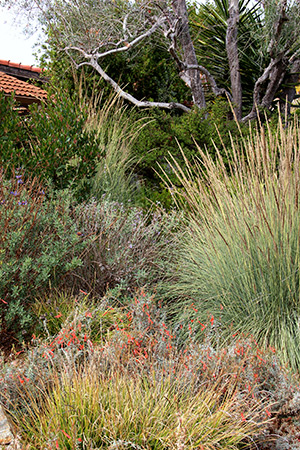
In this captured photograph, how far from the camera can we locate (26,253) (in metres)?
3.40

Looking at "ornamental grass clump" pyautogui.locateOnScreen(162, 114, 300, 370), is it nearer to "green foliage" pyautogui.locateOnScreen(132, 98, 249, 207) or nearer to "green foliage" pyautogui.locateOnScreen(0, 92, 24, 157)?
"green foliage" pyautogui.locateOnScreen(0, 92, 24, 157)

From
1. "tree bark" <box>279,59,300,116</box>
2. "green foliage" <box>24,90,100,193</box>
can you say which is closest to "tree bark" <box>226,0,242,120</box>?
"tree bark" <box>279,59,300,116</box>

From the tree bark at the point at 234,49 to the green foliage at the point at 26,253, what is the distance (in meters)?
5.29

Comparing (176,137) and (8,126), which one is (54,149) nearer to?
(8,126)

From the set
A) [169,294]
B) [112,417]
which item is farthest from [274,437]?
[169,294]

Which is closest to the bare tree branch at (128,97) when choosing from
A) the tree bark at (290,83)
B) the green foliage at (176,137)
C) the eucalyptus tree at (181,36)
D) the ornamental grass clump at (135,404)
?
the eucalyptus tree at (181,36)

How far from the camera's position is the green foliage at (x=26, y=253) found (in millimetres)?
3092

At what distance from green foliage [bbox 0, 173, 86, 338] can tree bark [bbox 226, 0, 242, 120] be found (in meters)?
5.29

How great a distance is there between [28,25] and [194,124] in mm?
4483

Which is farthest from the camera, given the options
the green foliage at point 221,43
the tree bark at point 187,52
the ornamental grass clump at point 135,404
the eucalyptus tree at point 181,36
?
the green foliage at point 221,43

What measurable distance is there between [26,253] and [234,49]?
6403 millimetres

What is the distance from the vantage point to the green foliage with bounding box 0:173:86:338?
309 cm

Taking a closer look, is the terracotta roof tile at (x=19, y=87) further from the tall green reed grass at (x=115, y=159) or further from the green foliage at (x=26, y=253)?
the green foliage at (x=26, y=253)

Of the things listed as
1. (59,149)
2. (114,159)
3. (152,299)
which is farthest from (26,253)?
(114,159)
